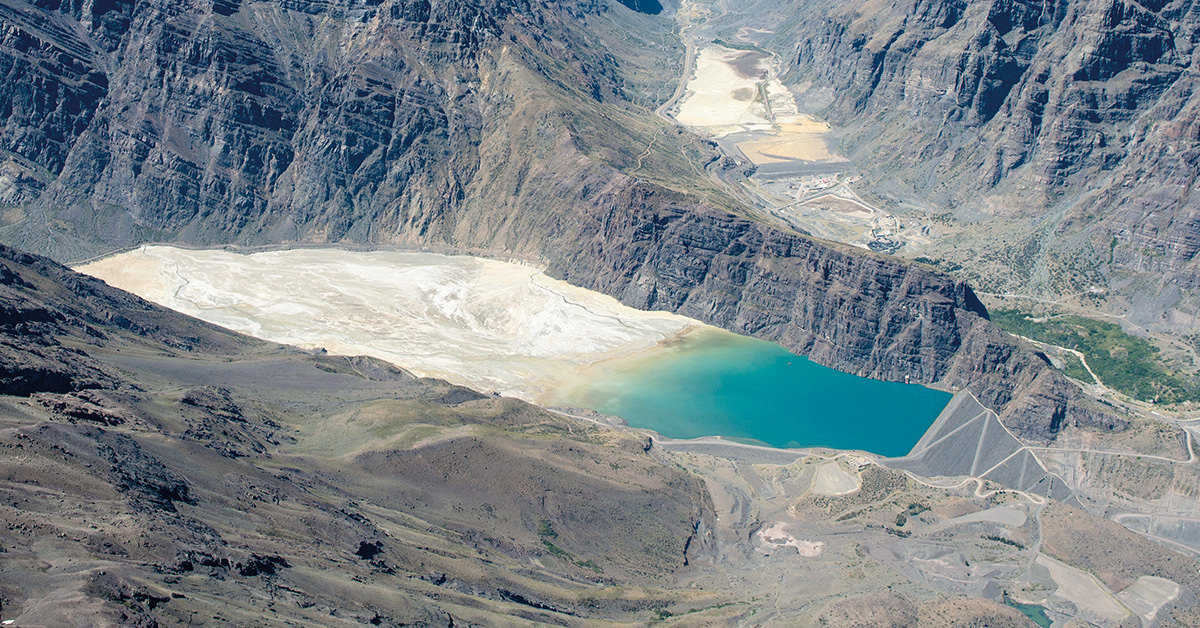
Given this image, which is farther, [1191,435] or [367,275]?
[367,275]

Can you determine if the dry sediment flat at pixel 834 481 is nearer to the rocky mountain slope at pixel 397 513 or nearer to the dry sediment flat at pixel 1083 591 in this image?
the rocky mountain slope at pixel 397 513

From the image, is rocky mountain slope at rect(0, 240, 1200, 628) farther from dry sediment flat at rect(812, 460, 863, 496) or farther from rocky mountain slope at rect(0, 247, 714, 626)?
dry sediment flat at rect(812, 460, 863, 496)

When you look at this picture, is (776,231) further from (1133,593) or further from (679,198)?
(1133,593)

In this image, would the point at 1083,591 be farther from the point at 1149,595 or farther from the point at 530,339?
the point at 530,339

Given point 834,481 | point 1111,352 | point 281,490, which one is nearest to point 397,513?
point 281,490

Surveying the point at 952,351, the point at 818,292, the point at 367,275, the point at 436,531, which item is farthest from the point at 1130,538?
A: the point at 367,275
